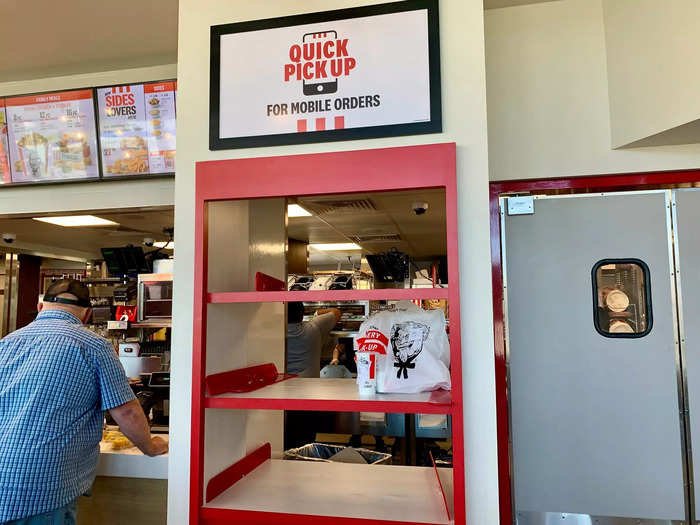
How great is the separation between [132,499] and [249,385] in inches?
39.9

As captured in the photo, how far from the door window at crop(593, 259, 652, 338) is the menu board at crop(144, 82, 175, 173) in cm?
222

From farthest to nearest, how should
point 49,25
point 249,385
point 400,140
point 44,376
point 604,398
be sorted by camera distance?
1. point 49,25
2. point 604,398
3. point 249,385
4. point 44,376
5. point 400,140

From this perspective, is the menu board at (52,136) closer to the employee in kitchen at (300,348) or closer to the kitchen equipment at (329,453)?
the employee in kitchen at (300,348)

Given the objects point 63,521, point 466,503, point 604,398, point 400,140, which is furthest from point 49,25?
point 604,398

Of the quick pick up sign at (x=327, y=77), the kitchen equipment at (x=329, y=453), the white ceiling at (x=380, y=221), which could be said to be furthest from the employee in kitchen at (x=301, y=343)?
the quick pick up sign at (x=327, y=77)

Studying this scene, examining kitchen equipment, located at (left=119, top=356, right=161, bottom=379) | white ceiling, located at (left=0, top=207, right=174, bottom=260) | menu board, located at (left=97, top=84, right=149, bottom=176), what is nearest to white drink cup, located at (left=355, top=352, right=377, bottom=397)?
menu board, located at (left=97, top=84, right=149, bottom=176)

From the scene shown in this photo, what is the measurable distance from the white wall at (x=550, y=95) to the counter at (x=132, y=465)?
2.06 metres

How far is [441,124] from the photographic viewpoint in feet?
4.84

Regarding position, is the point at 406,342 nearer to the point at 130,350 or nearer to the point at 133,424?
the point at 133,424

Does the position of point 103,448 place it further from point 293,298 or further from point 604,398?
point 604,398

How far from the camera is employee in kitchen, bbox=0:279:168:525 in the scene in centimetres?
155

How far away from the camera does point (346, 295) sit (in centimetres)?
143

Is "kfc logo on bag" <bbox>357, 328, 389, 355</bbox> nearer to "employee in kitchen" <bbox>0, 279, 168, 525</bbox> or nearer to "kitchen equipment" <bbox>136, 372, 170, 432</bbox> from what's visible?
"employee in kitchen" <bbox>0, 279, 168, 525</bbox>

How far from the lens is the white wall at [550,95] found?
7.16ft
